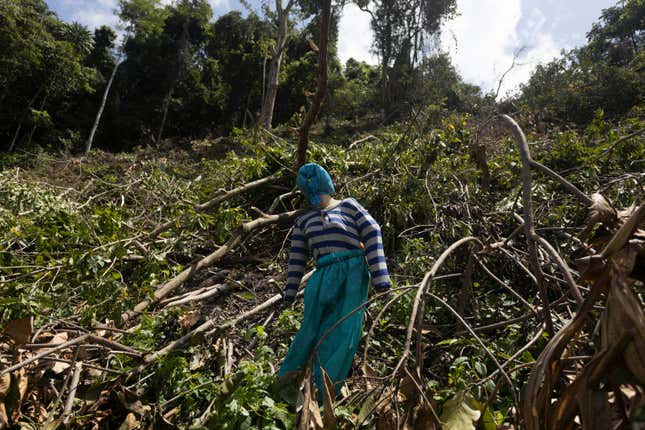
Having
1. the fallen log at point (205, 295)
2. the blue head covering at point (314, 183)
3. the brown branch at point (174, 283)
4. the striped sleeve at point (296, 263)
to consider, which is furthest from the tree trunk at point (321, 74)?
the fallen log at point (205, 295)

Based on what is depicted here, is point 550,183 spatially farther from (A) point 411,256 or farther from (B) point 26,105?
(B) point 26,105

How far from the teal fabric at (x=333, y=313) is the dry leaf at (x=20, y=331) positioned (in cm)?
127

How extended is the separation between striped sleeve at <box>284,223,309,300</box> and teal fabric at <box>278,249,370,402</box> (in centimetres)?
17

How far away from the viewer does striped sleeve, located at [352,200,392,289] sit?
2.01 metres

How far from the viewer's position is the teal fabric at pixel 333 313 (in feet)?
6.49

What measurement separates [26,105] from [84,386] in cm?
1777

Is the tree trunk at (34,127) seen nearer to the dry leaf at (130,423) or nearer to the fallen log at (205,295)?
the fallen log at (205,295)

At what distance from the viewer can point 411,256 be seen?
3.18m

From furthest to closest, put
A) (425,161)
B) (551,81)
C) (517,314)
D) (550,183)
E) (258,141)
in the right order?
(551,81) < (258,141) < (425,161) < (550,183) < (517,314)

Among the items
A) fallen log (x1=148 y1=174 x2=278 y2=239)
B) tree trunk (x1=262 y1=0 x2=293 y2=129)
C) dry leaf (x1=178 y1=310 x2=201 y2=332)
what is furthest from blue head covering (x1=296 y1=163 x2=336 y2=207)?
tree trunk (x1=262 y1=0 x2=293 y2=129)

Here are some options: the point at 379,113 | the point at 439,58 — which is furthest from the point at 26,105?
the point at 439,58

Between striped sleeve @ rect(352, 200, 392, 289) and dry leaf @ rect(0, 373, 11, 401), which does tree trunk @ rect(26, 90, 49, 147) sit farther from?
striped sleeve @ rect(352, 200, 392, 289)

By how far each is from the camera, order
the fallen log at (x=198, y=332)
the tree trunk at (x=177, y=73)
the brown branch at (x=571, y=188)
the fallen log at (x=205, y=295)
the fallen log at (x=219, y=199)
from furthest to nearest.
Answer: the tree trunk at (x=177, y=73) < the fallen log at (x=219, y=199) < the fallen log at (x=205, y=295) < the fallen log at (x=198, y=332) < the brown branch at (x=571, y=188)

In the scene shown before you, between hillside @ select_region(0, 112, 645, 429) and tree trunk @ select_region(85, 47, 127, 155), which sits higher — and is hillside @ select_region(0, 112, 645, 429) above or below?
below
